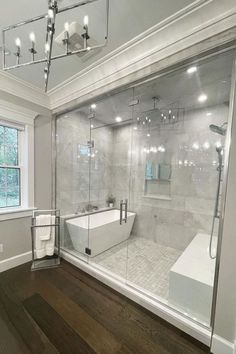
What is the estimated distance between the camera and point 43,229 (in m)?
2.57

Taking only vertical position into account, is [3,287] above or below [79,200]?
→ below

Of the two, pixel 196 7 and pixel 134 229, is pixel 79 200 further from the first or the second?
pixel 196 7

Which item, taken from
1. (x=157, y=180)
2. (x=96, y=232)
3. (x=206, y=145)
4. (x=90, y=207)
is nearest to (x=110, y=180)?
(x=90, y=207)

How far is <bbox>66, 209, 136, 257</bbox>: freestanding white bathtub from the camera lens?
2.75 m

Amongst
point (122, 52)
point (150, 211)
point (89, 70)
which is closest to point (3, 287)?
point (150, 211)

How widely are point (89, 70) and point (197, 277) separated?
266 centimetres

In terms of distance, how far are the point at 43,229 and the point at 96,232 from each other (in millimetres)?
814

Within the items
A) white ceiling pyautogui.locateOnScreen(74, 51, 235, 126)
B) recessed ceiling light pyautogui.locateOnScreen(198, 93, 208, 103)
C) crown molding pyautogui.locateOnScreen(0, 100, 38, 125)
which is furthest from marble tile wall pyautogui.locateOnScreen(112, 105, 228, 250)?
crown molding pyautogui.locateOnScreen(0, 100, 38, 125)

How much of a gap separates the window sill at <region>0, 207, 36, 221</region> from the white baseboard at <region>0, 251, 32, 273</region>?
0.60 meters

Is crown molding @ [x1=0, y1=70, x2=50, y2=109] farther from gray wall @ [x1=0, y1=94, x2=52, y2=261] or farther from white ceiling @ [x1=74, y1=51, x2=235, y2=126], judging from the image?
white ceiling @ [x1=74, y1=51, x2=235, y2=126]

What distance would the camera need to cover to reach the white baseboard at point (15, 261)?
2401 millimetres

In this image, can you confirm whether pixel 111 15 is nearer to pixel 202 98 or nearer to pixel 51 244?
pixel 202 98

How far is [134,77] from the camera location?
1.92 meters

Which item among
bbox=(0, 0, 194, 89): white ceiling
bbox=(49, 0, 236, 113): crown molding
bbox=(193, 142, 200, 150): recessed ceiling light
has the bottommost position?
bbox=(193, 142, 200, 150): recessed ceiling light
